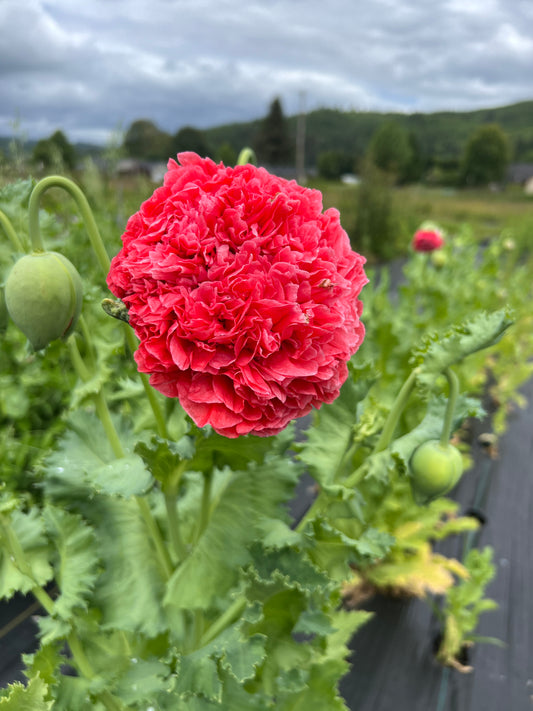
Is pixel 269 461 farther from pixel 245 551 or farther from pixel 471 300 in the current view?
pixel 471 300

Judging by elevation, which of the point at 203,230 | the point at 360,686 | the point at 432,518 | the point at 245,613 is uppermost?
the point at 203,230

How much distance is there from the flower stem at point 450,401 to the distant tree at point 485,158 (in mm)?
48554

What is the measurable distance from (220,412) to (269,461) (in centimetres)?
38

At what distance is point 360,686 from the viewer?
1.68 metres

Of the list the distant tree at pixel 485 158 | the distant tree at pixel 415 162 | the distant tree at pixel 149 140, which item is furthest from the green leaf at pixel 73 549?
the distant tree at pixel 485 158

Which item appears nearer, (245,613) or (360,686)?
(245,613)

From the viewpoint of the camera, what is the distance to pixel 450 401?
701 millimetres

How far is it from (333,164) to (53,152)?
27442 millimetres

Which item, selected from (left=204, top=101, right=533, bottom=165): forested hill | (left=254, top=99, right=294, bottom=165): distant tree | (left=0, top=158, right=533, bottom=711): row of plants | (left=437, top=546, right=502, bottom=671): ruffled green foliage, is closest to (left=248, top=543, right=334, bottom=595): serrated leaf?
(left=0, top=158, right=533, bottom=711): row of plants

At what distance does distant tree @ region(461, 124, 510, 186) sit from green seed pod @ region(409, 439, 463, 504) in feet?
159

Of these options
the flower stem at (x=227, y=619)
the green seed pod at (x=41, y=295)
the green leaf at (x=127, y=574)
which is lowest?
the flower stem at (x=227, y=619)

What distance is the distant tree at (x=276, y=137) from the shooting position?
2008 centimetres

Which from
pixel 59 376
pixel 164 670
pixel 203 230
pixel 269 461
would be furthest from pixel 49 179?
pixel 59 376

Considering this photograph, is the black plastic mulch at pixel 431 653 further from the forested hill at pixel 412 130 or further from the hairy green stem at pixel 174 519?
the forested hill at pixel 412 130
